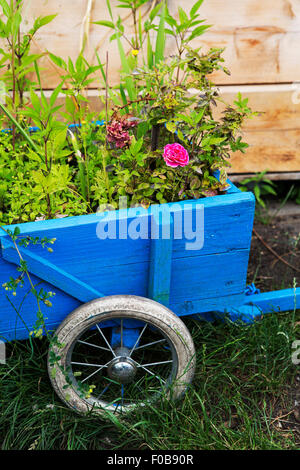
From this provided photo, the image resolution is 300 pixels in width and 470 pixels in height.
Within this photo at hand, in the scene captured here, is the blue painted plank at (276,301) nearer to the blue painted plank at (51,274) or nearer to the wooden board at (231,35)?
the blue painted plank at (51,274)

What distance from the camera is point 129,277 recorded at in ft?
4.83

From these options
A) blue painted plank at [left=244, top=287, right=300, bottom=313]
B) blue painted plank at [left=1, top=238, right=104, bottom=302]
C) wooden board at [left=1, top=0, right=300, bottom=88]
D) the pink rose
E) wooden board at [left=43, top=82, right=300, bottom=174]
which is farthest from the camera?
wooden board at [left=43, top=82, right=300, bottom=174]

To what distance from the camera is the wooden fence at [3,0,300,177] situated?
1.96 metres

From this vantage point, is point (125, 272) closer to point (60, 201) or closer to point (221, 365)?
point (60, 201)

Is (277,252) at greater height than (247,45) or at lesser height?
lesser

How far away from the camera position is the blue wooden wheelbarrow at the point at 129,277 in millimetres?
1372

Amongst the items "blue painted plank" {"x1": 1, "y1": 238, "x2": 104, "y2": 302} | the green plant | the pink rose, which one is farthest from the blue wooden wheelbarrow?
the green plant

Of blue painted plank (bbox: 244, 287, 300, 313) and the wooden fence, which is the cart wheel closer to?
blue painted plank (bbox: 244, 287, 300, 313)

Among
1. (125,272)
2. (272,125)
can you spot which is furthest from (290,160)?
(125,272)

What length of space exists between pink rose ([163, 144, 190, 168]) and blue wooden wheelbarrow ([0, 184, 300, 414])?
0.37 ft

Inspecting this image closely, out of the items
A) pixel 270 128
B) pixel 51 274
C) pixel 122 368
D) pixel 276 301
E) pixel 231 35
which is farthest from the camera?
pixel 270 128

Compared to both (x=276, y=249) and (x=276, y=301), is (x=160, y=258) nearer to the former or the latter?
(x=276, y=301)

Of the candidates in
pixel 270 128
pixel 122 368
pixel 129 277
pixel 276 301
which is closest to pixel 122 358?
pixel 122 368

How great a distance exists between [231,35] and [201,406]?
1.42 metres
